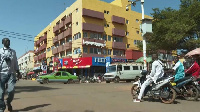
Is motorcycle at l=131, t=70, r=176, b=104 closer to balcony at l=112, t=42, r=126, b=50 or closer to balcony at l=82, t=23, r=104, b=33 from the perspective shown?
balcony at l=82, t=23, r=104, b=33

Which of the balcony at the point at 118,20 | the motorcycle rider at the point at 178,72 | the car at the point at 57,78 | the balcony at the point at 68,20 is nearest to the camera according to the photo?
the motorcycle rider at the point at 178,72

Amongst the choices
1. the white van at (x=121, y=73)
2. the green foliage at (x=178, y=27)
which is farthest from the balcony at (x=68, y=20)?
the green foliage at (x=178, y=27)

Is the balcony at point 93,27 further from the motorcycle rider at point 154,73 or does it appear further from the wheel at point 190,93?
the motorcycle rider at point 154,73

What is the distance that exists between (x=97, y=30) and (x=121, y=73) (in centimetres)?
1767

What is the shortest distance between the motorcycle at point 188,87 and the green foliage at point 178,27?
1310 cm

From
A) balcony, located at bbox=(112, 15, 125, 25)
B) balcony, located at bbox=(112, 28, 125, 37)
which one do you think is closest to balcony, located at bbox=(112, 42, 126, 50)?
balcony, located at bbox=(112, 28, 125, 37)

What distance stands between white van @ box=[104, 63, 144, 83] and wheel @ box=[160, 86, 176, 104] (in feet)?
55.6

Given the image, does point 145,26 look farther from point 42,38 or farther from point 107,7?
point 42,38

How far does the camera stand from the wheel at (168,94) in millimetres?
7066

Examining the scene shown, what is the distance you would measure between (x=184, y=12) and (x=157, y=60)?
17.4 m

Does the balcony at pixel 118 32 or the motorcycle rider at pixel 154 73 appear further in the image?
the balcony at pixel 118 32

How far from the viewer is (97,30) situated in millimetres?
40531

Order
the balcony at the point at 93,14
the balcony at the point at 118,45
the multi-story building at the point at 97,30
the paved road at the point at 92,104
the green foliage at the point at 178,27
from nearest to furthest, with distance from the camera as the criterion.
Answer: the paved road at the point at 92,104 → the green foliage at the point at 178,27 → the balcony at the point at 93,14 → the multi-story building at the point at 97,30 → the balcony at the point at 118,45

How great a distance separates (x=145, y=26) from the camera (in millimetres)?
13094
